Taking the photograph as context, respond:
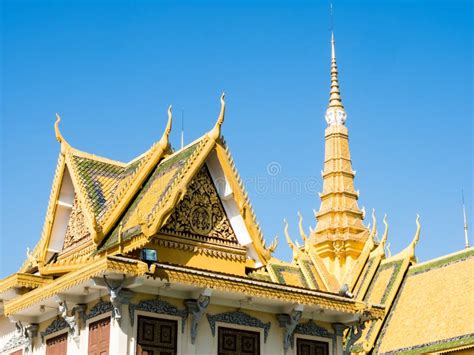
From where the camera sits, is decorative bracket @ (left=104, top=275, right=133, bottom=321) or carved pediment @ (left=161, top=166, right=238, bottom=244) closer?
decorative bracket @ (left=104, top=275, right=133, bottom=321)

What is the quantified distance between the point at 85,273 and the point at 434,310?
22255 millimetres

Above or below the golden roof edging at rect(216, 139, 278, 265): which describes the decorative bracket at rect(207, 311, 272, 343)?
below

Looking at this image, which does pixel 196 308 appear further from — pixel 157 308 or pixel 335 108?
pixel 335 108

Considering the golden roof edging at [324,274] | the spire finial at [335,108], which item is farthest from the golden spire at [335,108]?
the golden roof edging at [324,274]

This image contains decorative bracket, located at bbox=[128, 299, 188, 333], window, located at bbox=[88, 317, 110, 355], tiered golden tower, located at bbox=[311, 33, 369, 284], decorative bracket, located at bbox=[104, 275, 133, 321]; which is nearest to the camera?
decorative bracket, located at bbox=[104, 275, 133, 321]

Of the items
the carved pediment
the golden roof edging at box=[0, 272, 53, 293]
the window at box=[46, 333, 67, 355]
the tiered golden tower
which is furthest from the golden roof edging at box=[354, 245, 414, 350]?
the window at box=[46, 333, 67, 355]

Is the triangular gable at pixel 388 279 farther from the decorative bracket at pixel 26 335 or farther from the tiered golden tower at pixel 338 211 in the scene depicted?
the decorative bracket at pixel 26 335

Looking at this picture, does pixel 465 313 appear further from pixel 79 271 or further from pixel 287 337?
pixel 79 271

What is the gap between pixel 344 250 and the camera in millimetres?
46281

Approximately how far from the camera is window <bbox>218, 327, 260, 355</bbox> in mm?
17297

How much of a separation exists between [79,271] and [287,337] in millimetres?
4244

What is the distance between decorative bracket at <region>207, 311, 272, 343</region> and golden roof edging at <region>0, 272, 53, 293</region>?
3.71 m

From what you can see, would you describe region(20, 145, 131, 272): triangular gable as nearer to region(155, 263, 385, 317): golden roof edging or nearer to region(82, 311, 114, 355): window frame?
region(82, 311, 114, 355): window frame

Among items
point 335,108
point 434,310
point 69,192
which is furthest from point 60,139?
point 335,108
